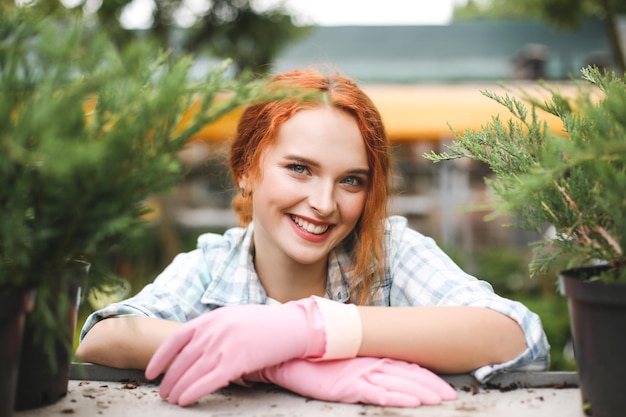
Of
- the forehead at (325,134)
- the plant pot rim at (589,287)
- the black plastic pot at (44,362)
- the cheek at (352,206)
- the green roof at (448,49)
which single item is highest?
the green roof at (448,49)

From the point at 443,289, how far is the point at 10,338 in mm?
964

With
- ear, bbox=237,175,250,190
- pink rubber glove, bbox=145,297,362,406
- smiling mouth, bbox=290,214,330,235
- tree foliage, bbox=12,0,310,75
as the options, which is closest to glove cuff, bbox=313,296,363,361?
pink rubber glove, bbox=145,297,362,406

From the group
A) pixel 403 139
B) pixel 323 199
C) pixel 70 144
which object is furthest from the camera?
pixel 403 139

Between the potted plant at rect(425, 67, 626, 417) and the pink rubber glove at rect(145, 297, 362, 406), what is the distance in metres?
0.35

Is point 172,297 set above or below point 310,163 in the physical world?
below

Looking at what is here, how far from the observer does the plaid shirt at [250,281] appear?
4.80ft

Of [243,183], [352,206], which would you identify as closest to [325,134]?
[352,206]

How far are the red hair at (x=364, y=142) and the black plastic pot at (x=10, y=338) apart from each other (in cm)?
87

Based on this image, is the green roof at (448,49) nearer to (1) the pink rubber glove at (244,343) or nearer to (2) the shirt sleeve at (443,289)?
(2) the shirt sleeve at (443,289)

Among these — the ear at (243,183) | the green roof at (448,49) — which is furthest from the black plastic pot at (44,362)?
the green roof at (448,49)

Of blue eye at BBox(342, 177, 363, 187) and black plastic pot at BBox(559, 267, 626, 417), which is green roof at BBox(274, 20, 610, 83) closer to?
blue eye at BBox(342, 177, 363, 187)

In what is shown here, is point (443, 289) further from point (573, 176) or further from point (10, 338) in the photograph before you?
point (10, 338)

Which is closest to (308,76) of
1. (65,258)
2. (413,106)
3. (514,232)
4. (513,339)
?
(513,339)

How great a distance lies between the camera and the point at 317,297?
45.6 inches
